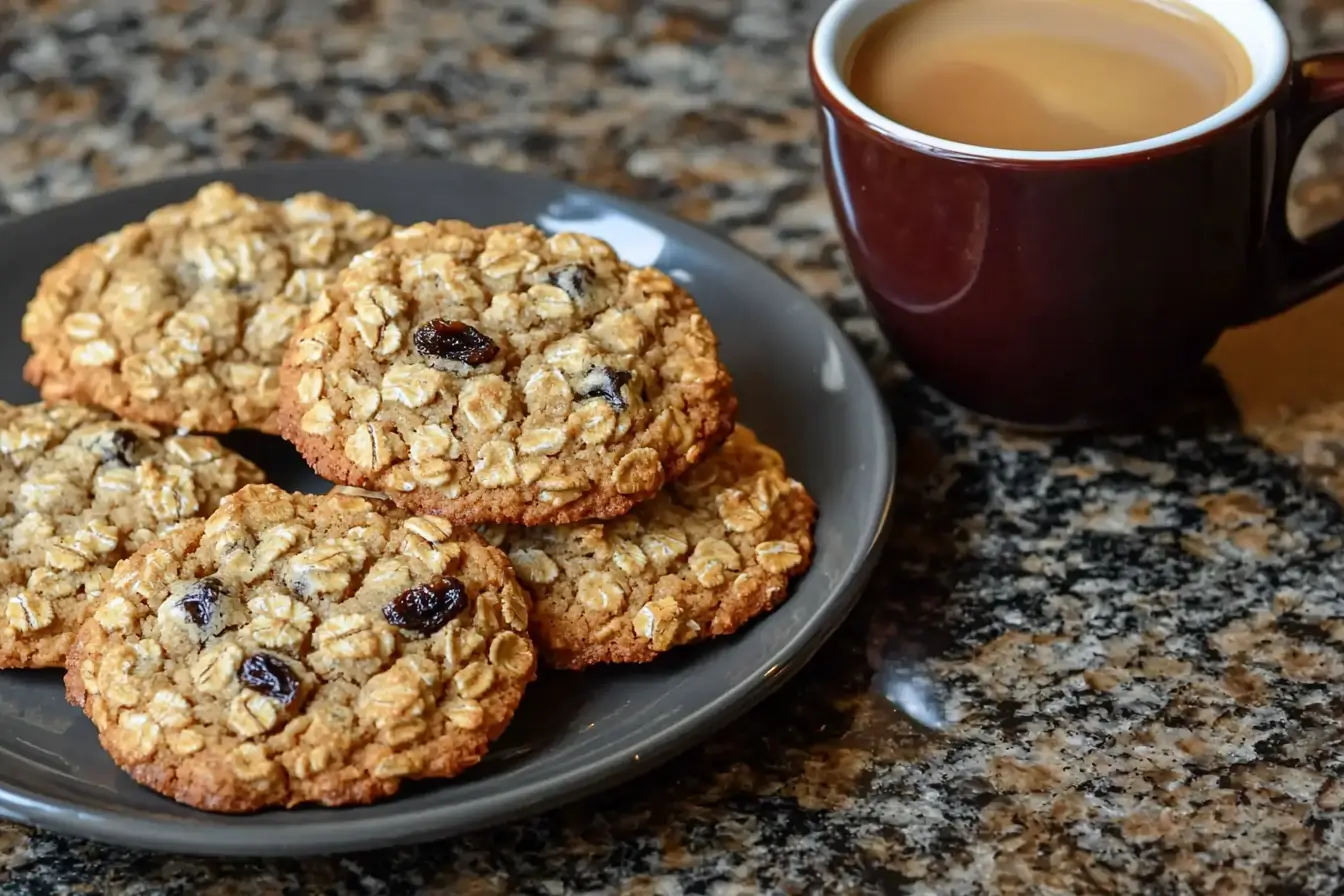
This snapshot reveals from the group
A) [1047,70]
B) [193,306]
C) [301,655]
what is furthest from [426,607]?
[1047,70]

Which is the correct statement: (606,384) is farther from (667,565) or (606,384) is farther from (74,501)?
(74,501)

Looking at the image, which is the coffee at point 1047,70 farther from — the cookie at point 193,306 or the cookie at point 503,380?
the cookie at point 193,306

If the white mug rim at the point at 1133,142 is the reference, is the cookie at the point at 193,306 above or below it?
below

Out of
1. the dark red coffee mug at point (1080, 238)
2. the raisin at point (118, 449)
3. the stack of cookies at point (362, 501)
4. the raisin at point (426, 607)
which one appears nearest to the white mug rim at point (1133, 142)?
the dark red coffee mug at point (1080, 238)

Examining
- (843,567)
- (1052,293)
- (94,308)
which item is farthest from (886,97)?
(94,308)

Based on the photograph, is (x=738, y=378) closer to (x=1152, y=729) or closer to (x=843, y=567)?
(x=843, y=567)

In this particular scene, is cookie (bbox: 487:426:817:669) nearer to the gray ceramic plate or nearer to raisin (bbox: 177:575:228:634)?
the gray ceramic plate
